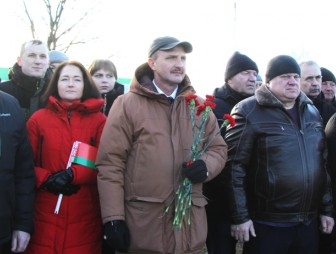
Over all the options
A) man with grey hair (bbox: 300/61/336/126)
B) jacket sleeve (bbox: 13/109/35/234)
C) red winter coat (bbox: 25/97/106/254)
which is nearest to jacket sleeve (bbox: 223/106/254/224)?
red winter coat (bbox: 25/97/106/254)

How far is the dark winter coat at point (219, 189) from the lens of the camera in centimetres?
355

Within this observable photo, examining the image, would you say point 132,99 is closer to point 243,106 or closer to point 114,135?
point 114,135

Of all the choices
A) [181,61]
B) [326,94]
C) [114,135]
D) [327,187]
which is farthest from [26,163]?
[326,94]

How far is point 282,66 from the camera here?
346 cm

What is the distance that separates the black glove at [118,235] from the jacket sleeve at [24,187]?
59 centimetres

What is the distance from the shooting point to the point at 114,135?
9.23ft

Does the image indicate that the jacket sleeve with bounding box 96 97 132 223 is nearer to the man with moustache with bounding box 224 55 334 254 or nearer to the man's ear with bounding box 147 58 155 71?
the man's ear with bounding box 147 58 155 71

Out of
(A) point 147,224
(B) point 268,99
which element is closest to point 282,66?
(B) point 268,99

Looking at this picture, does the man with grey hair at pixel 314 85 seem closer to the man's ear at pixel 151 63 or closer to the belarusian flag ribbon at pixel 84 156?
the man's ear at pixel 151 63

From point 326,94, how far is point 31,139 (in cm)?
435

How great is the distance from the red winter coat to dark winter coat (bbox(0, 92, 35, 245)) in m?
0.15

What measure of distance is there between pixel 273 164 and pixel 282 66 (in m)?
0.89

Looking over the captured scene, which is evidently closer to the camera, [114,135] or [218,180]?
[114,135]

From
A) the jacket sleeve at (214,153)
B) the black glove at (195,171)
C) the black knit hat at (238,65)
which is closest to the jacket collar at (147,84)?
the jacket sleeve at (214,153)
